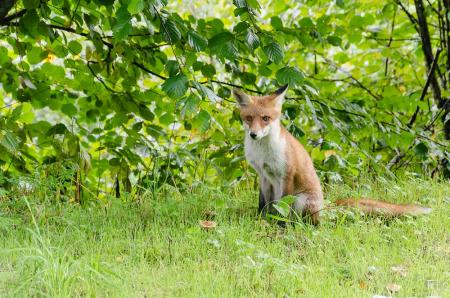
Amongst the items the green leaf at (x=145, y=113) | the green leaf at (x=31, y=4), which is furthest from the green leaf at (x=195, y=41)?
the green leaf at (x=145, y=113)

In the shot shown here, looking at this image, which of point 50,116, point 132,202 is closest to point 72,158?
point 132,202

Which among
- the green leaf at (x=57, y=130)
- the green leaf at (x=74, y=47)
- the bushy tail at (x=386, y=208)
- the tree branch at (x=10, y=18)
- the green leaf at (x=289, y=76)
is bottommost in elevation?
the bushy tail at (x=386, y=208)

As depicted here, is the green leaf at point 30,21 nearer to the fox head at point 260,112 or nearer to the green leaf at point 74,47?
the green leaf at point 74,47

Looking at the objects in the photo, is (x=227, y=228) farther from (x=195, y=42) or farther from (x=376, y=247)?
(x=195, y=42)

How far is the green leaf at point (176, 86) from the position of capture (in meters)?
4.62

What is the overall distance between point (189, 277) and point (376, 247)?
5.33ft

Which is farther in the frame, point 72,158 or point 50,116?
point 50,116

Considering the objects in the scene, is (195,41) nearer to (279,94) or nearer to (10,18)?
(279,94)

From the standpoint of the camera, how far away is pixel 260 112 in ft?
20.8

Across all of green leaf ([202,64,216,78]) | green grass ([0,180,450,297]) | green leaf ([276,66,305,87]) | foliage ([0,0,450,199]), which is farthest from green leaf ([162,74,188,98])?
green leaf ([202,64,216,78])

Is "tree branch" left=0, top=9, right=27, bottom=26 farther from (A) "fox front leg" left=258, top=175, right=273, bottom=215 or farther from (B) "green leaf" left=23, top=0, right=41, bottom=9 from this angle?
(A) "fox front leg" left=258, top=175, right=273, bottom=215

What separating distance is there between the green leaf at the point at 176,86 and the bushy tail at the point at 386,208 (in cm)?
224

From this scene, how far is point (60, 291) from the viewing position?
352 centimetres

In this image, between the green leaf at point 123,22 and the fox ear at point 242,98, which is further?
the fox ear at point 242,98
